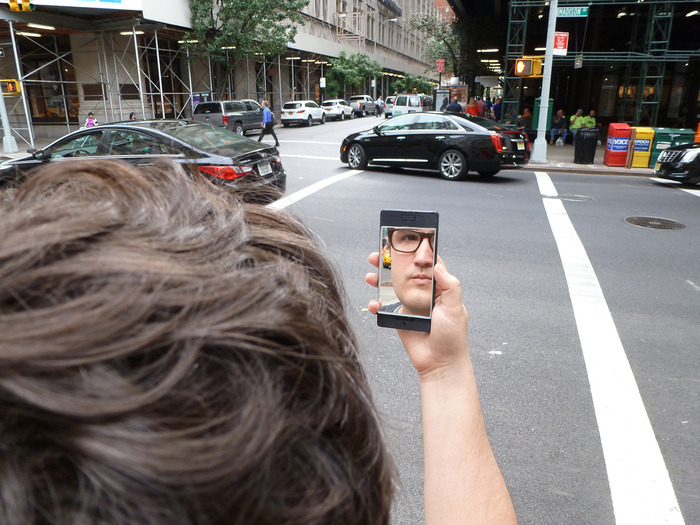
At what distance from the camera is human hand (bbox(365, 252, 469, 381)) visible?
1.48 metres

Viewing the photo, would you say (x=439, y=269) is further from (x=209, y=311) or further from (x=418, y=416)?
(x=418, y=416)

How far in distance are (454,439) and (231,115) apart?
2590 cm

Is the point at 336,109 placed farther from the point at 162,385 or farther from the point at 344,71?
the point at 162,385

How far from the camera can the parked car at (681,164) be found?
469 inches

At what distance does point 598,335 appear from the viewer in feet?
15.1

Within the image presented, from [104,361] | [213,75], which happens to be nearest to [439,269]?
[104,361]

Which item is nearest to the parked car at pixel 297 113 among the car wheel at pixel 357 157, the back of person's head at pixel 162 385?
the car wheel at pixel 357 157

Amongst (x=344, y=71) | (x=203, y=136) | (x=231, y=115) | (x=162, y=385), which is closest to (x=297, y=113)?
(x=231, y=115)

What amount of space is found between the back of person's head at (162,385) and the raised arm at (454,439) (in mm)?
492

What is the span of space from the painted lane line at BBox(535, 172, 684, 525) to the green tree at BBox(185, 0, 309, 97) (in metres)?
26.0

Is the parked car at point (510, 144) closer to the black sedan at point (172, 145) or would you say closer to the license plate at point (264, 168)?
the license plate at point (264, 168)

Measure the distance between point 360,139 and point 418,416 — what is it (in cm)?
1188

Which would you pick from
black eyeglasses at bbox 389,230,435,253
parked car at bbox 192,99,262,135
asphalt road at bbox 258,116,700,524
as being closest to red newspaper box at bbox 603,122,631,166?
asphalt road at bbox 258,116,700,524

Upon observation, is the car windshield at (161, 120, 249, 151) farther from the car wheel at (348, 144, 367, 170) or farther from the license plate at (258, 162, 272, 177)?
the car wheel at (348, 144, 367, 170)
